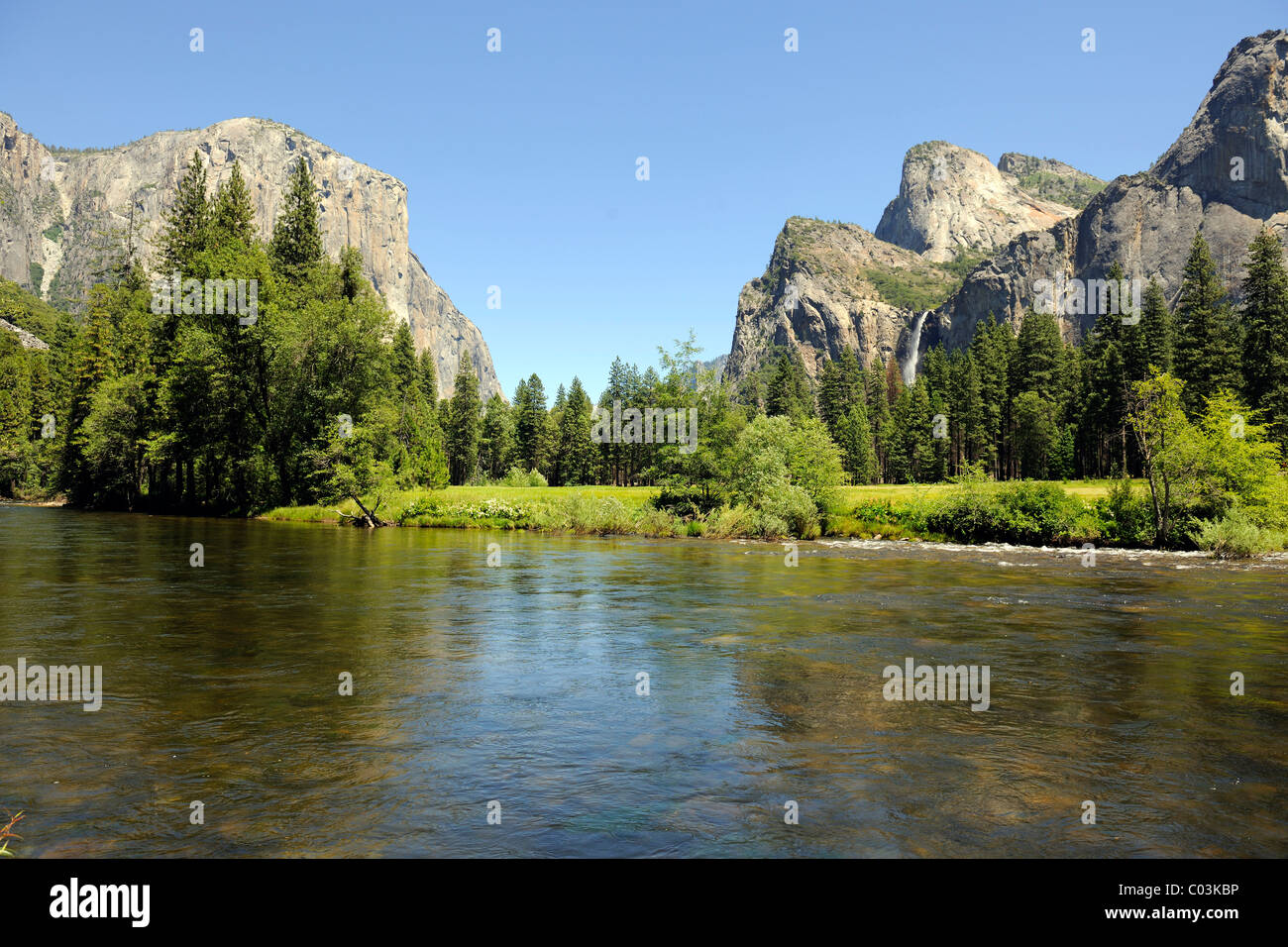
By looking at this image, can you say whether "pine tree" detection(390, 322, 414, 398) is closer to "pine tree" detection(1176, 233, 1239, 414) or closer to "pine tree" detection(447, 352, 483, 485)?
"pine tree" detection(447, 352, 483, 485)

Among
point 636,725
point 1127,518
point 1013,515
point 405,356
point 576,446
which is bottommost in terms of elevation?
point 636,725

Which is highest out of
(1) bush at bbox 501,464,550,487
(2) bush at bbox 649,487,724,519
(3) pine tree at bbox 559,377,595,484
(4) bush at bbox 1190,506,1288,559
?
(3) pine tree at bbox 559,377,595,484

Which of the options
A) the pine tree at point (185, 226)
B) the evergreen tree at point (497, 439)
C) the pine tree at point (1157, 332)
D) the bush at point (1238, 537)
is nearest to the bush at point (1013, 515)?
the bush at point (1238, 537)

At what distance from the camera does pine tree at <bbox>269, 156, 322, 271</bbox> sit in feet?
234

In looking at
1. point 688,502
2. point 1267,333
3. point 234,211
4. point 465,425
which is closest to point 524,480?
point 465,425

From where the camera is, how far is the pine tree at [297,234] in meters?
71.2

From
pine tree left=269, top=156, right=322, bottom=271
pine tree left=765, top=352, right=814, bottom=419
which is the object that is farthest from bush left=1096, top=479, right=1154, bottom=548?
pine tree left=269, top=156, right=322, bottom=271

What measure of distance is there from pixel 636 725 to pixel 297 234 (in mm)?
74737

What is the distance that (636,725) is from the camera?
10.1 metres

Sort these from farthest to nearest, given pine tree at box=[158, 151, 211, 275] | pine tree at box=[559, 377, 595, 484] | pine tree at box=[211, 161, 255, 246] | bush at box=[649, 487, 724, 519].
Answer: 1. pine tree at box=[559, 377, 595, 484]
2. pine tree at box=[211, 161, 255, 246]
3. pine tree at box=[158, 151, 211, 275]
4. bush at box=[649, 487, 724, 519]

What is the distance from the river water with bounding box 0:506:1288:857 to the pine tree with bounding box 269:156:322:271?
56.0 meters

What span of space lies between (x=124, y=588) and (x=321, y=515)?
3302 centimetres

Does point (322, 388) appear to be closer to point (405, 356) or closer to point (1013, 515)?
point (1013, 515)

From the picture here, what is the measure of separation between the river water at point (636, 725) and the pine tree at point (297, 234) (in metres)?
56.0
